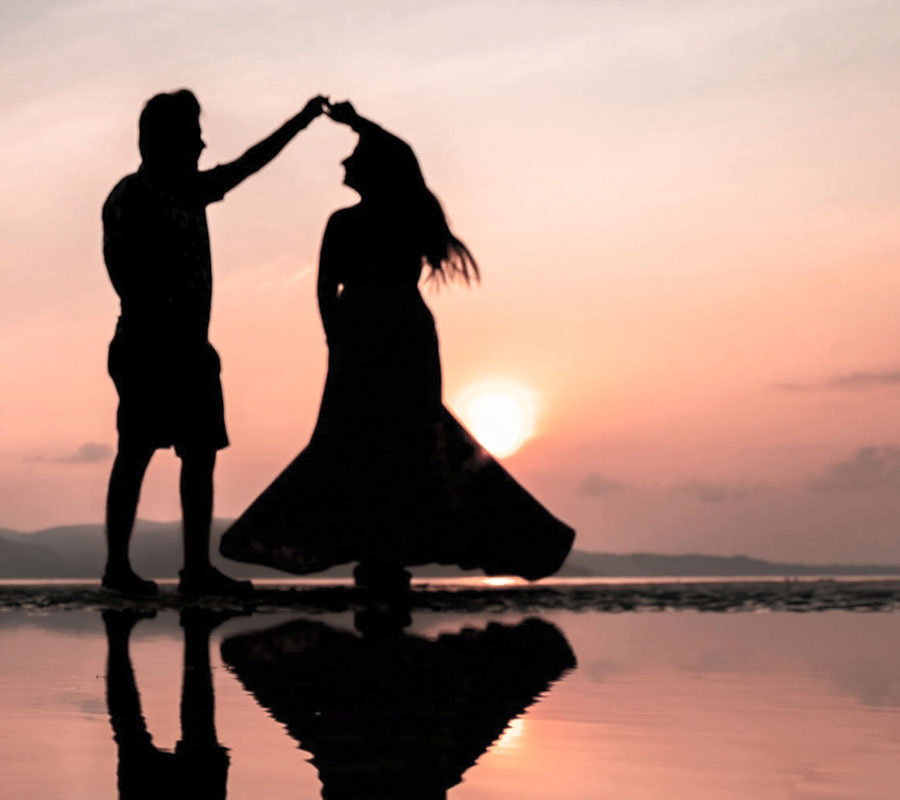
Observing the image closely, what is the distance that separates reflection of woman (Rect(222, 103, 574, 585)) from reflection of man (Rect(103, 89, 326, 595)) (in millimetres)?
867

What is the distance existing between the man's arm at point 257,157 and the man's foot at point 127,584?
215 cm

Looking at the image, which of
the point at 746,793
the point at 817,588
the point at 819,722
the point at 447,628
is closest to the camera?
the point at 746,793

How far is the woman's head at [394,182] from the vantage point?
9289 mm

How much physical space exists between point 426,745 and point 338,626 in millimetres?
3877

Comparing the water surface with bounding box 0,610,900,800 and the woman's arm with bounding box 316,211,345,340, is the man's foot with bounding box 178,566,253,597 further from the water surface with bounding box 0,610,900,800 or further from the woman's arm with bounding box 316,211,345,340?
the woman's arm with bounding box 316,211,345,340

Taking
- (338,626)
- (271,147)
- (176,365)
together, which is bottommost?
(338,626)

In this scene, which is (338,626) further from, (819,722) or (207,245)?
(819,722)

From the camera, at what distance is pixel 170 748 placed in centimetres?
346

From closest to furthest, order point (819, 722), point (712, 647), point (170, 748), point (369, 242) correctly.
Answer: point (170, 748) < point (819, 722) < point (712, 647) < point (369, 242)

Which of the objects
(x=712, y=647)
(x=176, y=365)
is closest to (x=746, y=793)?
(x=712, y=647)

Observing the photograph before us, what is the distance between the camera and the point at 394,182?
9.31m

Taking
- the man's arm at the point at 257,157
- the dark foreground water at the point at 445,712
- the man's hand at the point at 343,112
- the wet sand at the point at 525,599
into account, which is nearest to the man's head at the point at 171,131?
the man's arm at the point at 257,157

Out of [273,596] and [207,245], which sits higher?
[207,245]

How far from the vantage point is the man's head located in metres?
8.46
